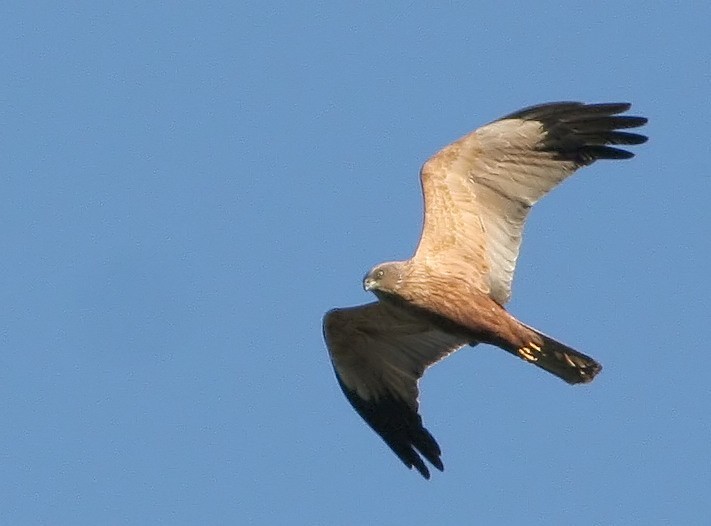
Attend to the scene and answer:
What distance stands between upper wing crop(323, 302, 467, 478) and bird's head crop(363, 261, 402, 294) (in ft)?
3.26

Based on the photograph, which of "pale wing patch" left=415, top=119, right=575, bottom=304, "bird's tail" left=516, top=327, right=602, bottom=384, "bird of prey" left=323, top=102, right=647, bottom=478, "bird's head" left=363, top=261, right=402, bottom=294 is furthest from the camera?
"pale wing patch" left=415, top=119, right=575, bottom=304

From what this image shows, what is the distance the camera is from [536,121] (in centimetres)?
1267

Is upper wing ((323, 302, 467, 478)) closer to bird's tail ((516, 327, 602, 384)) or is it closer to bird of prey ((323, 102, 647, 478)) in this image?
bird of prey ((323, 102, 647, 478))

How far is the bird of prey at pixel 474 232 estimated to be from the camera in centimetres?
1210

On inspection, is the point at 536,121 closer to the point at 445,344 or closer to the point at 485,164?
the point at 485,164

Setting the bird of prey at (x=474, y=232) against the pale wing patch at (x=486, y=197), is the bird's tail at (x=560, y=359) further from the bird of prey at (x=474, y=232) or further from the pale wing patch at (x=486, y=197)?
the pale wing patch at (x=486, y=197)

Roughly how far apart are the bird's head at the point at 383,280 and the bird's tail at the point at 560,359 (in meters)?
1.25

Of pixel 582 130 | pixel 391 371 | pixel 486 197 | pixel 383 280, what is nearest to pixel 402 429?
pixel 391 371

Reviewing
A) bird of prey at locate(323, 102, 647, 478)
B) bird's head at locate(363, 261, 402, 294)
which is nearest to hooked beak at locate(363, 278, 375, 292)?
bird's head at locate(363, 261, 402, 294)

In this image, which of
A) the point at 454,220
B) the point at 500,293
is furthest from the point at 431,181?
the point at 500,293

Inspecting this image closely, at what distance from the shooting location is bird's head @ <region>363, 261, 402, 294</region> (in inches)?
468

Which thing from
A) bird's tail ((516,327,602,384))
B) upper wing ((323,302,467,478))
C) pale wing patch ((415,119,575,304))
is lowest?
bird's tail ((516,327,602,384))

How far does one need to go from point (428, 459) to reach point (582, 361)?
2126 millimetres

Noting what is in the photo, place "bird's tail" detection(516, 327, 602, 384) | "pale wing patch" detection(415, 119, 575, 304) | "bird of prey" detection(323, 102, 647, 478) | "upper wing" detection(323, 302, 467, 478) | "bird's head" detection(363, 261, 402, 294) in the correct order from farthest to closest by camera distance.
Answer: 1. "upper wing" detection(323, 302, 467, 478)
2. "pale wing patch" detection(415, 119, 575, 304)
3. "bird of prey" detection(323, 102, 647, 478)
4. "bird's head" detection(363, 261, 402, 294)
5. "bird's tail" detection(516, 327, 602, 384)
